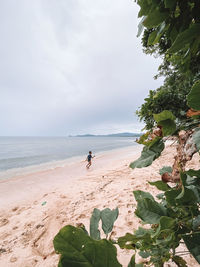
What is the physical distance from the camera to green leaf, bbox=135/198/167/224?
54cm

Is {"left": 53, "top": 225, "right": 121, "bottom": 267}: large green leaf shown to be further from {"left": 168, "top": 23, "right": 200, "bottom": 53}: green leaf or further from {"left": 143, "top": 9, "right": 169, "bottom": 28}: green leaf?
{"left": 143, "top": 9, "right": 169, "bottom": 28}: green leaf

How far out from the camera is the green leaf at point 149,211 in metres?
0.54

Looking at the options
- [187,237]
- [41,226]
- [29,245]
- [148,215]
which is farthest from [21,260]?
[187,237]

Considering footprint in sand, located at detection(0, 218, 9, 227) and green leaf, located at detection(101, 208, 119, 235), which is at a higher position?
green leaf, located at detection(101, 208, 119, 235)

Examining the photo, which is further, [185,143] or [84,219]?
[84,219]

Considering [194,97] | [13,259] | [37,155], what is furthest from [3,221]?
[37,155]

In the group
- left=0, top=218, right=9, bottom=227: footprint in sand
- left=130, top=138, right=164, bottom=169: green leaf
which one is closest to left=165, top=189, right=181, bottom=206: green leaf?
left=130, top=138, right=164, bottom=169: green leaf

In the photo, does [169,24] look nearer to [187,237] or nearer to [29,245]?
[187,237]

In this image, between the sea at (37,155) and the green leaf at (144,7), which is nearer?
the green leaf at (144,7)

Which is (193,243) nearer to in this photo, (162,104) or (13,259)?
(162,104)

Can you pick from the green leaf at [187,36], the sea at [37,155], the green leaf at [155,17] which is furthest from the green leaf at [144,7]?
the sea at [37,155]

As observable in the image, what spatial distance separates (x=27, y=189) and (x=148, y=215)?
28.7 feet

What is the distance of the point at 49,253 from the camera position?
240 centimetres

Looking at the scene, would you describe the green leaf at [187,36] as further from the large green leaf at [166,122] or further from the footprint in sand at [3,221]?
the footprint in sand at [3,221]
